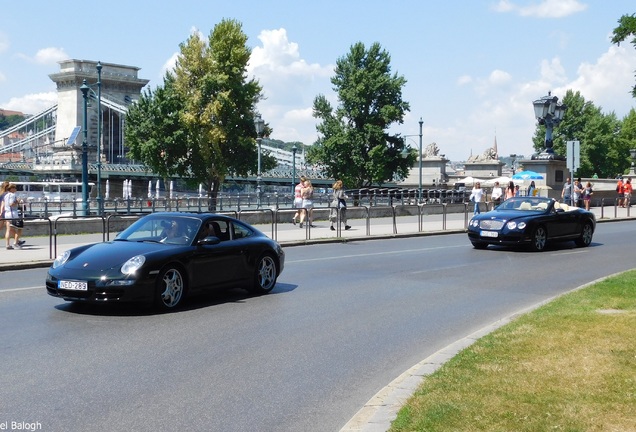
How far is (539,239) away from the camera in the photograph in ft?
68.9

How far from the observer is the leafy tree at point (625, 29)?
48.3 feet

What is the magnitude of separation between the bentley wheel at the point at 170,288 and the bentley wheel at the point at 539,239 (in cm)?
1220

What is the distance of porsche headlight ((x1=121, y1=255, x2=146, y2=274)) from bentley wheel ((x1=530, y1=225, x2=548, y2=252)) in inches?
510

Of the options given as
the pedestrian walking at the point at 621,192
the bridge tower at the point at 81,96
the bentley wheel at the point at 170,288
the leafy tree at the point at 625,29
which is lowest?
the bentley wheel at the point at 170,288

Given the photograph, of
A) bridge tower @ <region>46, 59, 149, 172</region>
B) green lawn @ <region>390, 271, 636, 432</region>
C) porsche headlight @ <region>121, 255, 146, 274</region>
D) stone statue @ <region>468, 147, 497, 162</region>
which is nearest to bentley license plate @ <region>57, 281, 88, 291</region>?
porsche headlight @ <region>121, 255, 146, 274</region>

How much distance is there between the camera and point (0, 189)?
20.6m

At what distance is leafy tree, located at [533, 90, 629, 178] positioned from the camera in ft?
310

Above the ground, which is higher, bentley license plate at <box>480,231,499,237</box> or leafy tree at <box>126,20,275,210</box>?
leafy tree at <box>126,20,275,210</box>

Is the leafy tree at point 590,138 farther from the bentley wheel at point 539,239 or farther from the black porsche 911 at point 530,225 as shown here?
the bentley wheel at point 539,239

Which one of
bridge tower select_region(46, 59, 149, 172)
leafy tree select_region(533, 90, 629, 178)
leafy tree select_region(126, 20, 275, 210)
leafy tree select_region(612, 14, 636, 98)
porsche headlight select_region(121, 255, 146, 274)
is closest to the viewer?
porsche headlight select_region(121, 255, 146, 274)

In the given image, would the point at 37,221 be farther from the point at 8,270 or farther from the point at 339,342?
the point at 339,342

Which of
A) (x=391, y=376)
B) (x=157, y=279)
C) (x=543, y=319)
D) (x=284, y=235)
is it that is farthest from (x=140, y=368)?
(x=284, y=235)

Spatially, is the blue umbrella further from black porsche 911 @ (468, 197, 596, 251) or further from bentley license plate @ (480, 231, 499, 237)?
bentley license plate @ (480, 231, 499, 237)

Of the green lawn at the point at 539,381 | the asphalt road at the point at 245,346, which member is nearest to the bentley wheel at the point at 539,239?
the asphalt road at the point at 245,346
